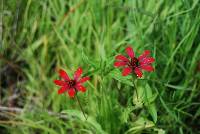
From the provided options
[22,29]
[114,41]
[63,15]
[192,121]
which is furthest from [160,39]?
[22,29]

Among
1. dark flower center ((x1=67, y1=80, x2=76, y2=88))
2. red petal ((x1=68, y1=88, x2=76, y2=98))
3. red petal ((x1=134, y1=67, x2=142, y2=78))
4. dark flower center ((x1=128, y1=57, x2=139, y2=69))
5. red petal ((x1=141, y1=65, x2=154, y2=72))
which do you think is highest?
dark flower center ((x1=128, y1=57, x2=139, y2=69))

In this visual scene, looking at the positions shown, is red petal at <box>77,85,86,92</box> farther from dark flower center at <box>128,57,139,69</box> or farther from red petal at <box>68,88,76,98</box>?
dark flower center at <box>128,57,139,69</box>

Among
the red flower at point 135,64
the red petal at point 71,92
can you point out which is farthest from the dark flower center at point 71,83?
the red flower at point 135,64

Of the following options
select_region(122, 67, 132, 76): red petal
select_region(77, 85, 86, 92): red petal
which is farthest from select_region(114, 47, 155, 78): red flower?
select_region(77, 85, 86, 92): red petal

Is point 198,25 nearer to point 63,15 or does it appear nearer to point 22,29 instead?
point 63,15

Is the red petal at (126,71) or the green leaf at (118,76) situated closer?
the red petal at (126,71)

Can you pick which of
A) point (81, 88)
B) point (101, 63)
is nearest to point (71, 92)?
point (81, 88)

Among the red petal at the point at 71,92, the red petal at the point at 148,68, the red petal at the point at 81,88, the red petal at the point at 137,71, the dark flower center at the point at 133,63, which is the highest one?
the dark flower center at the point at 133,63

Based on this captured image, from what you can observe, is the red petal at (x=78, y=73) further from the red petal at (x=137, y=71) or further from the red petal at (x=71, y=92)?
the red petal at (x=137, y=71)
